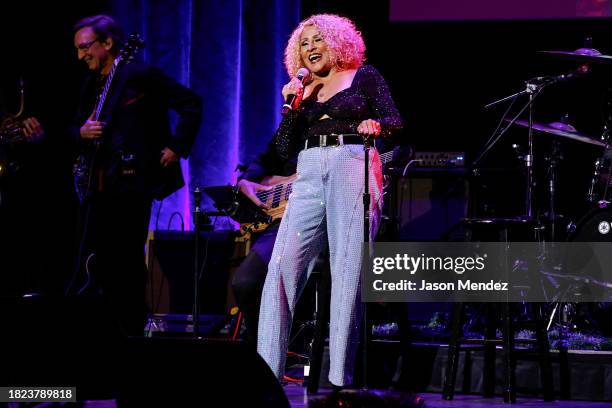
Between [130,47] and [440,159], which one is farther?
[440,159]

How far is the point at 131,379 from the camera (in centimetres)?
180

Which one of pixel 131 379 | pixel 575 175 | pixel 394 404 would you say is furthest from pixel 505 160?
pixel 131 379

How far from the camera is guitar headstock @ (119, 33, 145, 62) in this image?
4.88 metres

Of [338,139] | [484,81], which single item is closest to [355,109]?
[338,139]

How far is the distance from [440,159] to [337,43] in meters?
2.76

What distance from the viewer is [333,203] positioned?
3.62 meters

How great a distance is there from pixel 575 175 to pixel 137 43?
4.03 meters

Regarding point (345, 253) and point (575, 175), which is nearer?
point (345, 253)

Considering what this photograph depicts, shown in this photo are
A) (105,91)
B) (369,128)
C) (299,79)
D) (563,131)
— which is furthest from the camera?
(563,131)

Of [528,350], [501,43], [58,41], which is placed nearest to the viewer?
[528,350]

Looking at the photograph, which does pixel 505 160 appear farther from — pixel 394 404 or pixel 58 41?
pixel 394 404

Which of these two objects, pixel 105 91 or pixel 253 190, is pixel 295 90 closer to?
pixel 253 190

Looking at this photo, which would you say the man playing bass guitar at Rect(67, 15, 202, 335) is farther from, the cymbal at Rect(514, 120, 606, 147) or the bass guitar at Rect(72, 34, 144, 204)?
the cymbal at Rect(514, 120, 606, 147)

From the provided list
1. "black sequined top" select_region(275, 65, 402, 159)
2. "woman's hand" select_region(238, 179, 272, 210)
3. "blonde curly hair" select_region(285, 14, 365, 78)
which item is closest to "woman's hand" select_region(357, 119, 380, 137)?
"black sequined top" select_region(275, 65, 402, 159)
